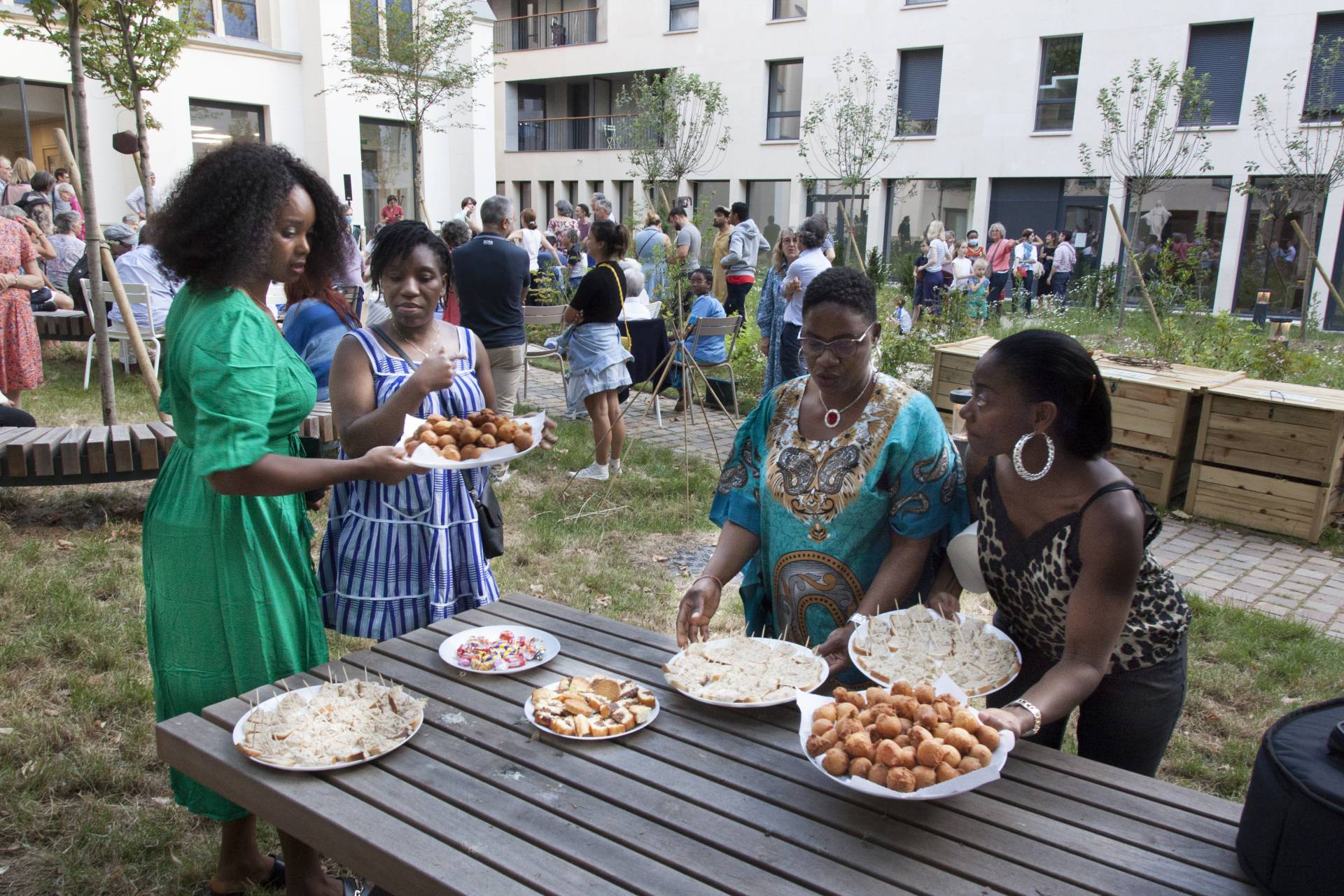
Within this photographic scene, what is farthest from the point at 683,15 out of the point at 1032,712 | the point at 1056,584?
the point at 1032,712

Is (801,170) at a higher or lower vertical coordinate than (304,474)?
higher

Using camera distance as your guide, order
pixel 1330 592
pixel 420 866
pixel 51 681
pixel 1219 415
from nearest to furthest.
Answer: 1. pixel 420 866
2. pixel 51 681
3. pixel 1330 592
4. pixel 1219 415

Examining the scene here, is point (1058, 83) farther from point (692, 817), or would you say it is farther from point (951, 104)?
point (692, 817)

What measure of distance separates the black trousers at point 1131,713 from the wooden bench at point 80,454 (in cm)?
427

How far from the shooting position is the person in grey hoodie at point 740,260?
11977mm

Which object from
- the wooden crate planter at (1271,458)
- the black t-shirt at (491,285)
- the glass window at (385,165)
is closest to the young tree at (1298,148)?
the wooden crate planter at (1271,458)

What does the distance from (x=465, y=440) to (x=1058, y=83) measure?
82.3ft

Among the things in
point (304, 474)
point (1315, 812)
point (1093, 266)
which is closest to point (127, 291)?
point (304, 474)

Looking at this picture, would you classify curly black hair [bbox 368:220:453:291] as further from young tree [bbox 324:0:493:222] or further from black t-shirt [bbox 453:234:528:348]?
young tree [bbox 324:0:493:222]

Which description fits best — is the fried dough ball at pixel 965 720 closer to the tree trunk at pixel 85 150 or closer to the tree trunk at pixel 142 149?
the tree trunk at pixel 85 150

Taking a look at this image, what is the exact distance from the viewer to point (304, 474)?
7.30 ft

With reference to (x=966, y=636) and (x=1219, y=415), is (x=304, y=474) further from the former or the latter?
(x=1219, y=415)

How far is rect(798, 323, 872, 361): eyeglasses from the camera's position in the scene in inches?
95.3

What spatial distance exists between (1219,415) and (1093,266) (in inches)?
723
